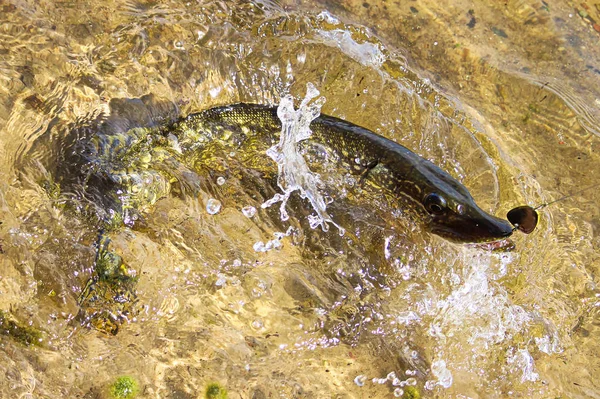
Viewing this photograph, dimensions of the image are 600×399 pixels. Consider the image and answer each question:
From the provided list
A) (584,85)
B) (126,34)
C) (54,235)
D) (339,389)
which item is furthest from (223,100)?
(584,85)

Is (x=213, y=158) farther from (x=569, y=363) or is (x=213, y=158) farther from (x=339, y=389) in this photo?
(x=569, y=363)

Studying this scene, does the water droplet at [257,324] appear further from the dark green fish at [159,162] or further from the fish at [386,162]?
the fish at [386,162]

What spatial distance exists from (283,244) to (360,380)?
1.30 meters

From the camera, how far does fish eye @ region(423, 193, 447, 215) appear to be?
3.22m

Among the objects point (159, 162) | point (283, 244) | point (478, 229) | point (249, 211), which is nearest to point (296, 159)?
point (249, 211)

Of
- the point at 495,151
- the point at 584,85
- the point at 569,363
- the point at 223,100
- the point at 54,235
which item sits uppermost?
the point at 584,85

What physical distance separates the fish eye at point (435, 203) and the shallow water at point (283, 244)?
1.56ft

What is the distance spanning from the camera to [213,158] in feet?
13.5

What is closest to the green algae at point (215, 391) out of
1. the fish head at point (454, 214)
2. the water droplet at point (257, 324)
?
the water droplet at point (257, 324)

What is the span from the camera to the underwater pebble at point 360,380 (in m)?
3.95

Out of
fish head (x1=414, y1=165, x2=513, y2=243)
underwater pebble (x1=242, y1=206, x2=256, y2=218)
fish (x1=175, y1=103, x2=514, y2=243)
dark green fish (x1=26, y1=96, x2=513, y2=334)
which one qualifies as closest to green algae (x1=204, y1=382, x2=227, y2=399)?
dark green fish (x1=26, y1=96, x2=513, y2=334)

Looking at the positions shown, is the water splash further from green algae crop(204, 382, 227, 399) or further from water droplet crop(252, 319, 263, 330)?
green algae crop(204, 382, 227, 399)

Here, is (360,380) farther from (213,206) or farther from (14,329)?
(14,329)

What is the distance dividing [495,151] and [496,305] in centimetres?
143
